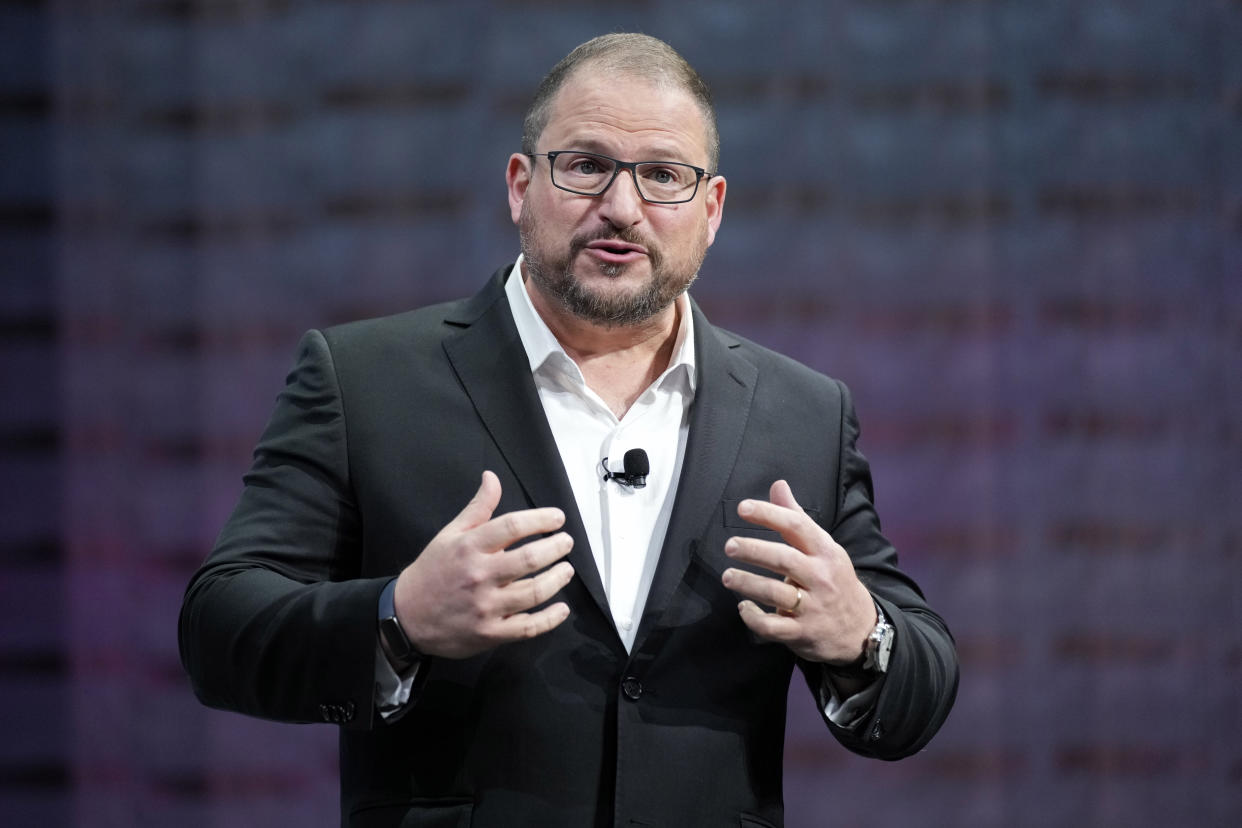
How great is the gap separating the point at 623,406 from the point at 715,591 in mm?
346

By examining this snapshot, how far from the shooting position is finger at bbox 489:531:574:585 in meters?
1.45

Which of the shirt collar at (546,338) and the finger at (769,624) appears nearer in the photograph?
the finger at (769,624)

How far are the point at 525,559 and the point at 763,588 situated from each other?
0.33 metres

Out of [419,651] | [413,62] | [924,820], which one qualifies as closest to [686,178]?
[419,651]

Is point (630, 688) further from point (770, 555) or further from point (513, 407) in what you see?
point (513, 407)

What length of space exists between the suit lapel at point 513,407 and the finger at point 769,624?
0.76ft

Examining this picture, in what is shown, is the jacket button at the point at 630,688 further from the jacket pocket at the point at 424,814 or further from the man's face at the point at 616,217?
the man's face at the point at 616,217

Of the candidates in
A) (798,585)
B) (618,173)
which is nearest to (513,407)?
(618,173)

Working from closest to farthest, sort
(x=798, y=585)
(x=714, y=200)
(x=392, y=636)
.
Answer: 1. (x=392, y=636)
2. (x=798, y=585)
3. (x=714, y=200)

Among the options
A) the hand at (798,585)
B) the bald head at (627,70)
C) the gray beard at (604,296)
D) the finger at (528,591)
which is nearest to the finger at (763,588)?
the hand at (798,585)

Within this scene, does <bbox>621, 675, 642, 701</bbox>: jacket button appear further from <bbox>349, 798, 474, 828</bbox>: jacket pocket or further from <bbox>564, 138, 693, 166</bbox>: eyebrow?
<bbox>564, 138, 693, 166</bbox>: eyebrow

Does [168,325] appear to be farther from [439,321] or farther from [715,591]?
[715,591]

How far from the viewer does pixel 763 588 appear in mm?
1587

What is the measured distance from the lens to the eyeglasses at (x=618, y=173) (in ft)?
6.32
